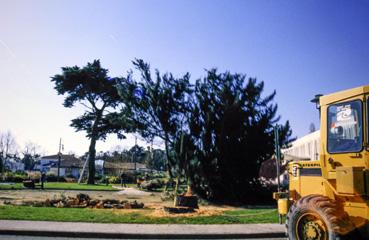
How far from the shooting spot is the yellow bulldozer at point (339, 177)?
6.32 meters

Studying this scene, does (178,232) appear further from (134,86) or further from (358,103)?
(134,86)

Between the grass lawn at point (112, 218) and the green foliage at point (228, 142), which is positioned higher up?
the green foliage at point (228, 142)

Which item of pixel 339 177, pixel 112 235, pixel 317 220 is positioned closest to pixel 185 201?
pixel 112 235

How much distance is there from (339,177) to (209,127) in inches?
640

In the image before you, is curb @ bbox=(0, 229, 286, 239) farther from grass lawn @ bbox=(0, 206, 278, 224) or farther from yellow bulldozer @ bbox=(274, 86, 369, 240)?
yellow bulldozer @ bbox=(274, 86, 369, 240)

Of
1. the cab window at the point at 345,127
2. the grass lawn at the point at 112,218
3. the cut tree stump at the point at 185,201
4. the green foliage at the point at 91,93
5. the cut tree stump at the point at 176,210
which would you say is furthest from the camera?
the green foliage at the point at 91,93

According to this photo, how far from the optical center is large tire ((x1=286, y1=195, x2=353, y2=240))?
6332 mm

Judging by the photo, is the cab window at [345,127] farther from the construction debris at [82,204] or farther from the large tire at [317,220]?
the construction debris at [82,204]

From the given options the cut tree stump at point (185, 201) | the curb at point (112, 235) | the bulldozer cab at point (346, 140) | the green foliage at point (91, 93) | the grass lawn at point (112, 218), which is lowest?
the curb at point (112, 235)

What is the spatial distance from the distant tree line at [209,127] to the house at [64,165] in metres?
69.4

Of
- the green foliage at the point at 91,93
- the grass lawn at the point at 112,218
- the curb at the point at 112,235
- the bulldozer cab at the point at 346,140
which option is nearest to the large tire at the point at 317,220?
the bulldozer cab at the point at 346,140

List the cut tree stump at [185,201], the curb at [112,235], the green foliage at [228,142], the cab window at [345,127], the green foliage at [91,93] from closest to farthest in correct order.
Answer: the cab window at [345,127] < the curb at [112,235] < the cut tree stump at [185,201] < the green foliage at [228,142] < the green foliage at [91,93]

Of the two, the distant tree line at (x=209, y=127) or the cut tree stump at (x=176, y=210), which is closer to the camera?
the cut tree stump at (x=176, y=210)

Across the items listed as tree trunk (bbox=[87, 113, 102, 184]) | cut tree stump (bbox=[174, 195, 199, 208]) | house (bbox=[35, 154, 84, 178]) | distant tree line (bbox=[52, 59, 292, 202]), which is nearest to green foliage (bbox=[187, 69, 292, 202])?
distant tree line (bbox=[52, 59, 292, 202])
